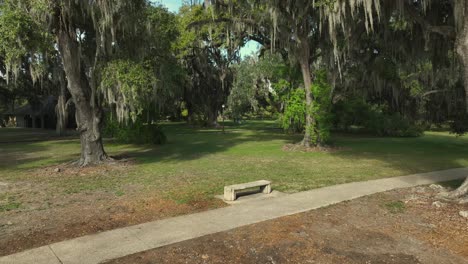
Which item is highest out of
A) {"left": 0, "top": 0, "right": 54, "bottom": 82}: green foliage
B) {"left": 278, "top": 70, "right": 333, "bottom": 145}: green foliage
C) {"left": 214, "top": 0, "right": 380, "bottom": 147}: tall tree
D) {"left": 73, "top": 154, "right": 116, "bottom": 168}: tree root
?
{"left": 214, "top": 0, "right": 380, "bottom": 147}: tall tree

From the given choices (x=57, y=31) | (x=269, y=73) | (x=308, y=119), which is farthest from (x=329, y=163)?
(x=269, y=73)

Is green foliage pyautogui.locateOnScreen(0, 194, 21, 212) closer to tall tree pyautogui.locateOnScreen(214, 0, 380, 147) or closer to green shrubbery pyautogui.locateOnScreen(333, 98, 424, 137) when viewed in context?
tall tree pyautogui.locateOnScreen(214, 0, 380, 147)

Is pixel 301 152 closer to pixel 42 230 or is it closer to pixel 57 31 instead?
pixel 57 31

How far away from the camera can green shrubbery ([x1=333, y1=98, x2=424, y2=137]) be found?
28.0 metres

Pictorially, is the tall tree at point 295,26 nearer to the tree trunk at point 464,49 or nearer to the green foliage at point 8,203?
the tree trunk at point 464,49

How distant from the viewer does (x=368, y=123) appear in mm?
29719

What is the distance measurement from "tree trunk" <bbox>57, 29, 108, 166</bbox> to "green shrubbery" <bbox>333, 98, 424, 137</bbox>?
20402 mm

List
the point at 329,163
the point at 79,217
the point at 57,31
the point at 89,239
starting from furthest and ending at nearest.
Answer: the point at 329,163
the point at 57,31
the point at 79,217
the point at 89,239

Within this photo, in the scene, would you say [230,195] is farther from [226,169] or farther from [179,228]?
[226,169]

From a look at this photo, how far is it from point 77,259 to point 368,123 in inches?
1117

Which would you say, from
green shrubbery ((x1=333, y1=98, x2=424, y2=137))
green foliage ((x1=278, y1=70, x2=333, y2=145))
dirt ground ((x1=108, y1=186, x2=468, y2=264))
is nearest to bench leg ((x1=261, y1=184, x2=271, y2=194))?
dirt ground ((x1=108, y1=186, x2=468, y2=264))

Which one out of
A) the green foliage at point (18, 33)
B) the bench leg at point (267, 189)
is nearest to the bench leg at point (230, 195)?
the bench leg at point (267, 189)

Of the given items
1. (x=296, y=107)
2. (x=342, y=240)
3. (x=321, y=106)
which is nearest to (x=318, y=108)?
(x=321, y=106)

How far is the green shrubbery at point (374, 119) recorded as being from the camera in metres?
28.0
